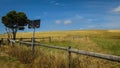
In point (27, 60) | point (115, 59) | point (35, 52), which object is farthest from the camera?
point (35, 52)

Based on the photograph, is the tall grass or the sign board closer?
the sign board

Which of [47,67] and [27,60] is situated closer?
[47,67]

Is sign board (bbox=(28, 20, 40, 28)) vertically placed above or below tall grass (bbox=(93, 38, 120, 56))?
above

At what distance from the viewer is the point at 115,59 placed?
6.03 metres

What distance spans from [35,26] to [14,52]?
2726mm

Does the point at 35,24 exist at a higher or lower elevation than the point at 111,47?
higher

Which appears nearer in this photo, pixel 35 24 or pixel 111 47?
pixel 35 24

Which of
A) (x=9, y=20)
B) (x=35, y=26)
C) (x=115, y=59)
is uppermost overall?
(x=9, y=20)

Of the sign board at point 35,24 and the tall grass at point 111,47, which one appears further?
the tall grass at point 111,47

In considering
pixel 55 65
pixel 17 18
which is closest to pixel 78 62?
pixel 55 65

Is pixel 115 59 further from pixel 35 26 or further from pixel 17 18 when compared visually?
pixel 17 18

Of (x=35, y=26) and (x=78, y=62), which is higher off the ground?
(x=35, y=26)

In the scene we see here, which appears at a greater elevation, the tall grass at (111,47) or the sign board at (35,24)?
the sign board at (35,24)

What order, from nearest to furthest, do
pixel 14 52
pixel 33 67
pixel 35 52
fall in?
pixel 33 67, pixel 35 52, pixel 14 52
